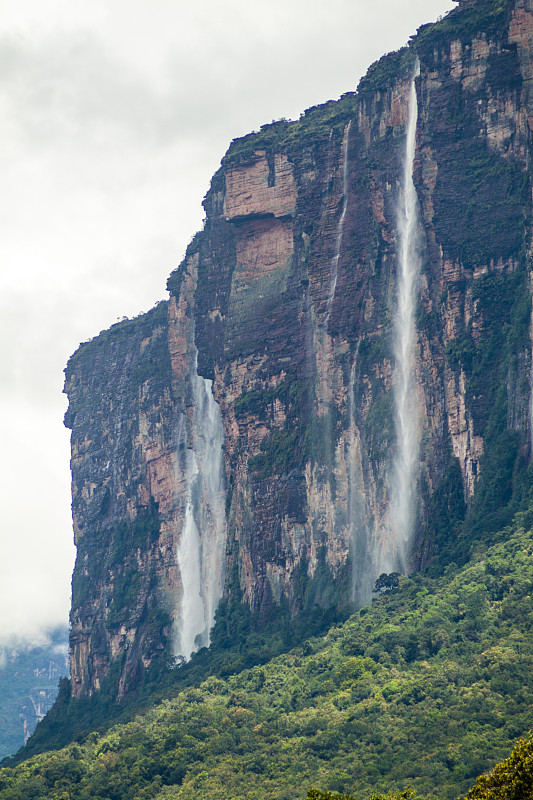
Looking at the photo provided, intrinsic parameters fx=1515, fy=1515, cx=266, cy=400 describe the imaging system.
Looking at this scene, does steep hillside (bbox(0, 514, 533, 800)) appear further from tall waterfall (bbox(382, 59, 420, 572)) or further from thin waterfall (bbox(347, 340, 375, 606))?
tall waterfall (bbox(382, 59, 420, 572))

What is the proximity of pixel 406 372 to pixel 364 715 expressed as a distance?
26.1 metres

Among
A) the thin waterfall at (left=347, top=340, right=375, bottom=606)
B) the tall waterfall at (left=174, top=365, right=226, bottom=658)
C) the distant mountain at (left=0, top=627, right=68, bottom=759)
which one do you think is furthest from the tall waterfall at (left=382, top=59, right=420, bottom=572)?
the distant mountain at (left=0, top=627, right=68, bottom=759)

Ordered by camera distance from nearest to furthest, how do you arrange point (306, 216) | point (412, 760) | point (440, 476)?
point (412, 760) → point (440, 476) → point (306, 216)

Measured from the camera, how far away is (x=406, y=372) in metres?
90.8

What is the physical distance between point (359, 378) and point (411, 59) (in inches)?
777

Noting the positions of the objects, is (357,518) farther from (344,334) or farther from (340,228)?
(340,228)

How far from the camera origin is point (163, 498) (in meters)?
115

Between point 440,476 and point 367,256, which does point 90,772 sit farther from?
point 367,256

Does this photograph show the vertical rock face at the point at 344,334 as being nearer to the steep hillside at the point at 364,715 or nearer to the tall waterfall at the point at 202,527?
the tall waterfall at the point at 202,527

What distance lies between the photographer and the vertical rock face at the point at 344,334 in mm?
85438

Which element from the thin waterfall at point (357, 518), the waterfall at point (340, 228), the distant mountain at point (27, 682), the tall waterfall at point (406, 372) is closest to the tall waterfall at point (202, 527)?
the waterfall at point (340, 228)

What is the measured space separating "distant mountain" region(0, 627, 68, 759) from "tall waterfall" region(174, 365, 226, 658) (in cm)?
6579

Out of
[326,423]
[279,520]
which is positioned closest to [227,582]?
[279,520]

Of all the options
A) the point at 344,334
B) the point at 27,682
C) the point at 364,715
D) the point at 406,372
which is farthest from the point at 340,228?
the point at 27,682
